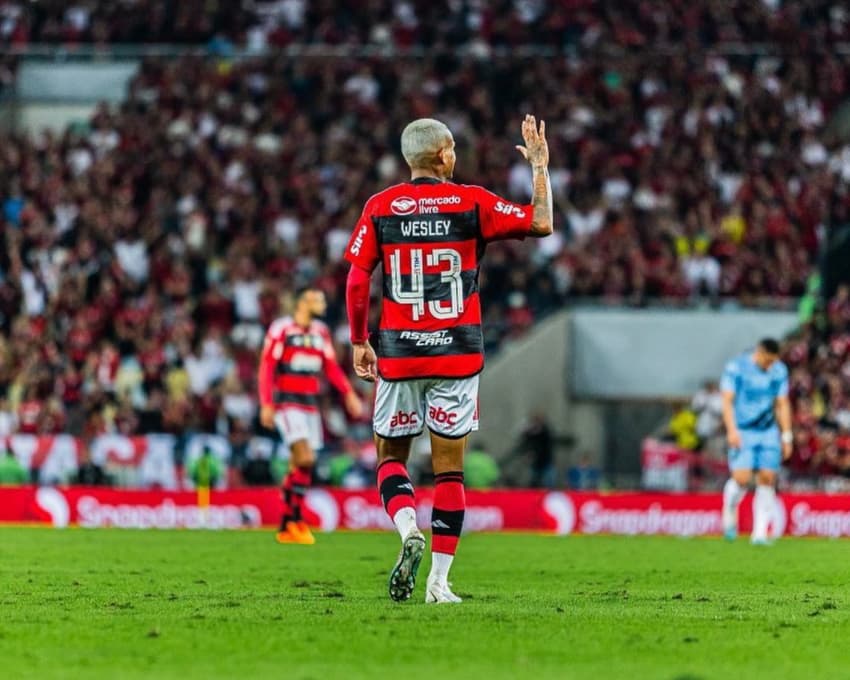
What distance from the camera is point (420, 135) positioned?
10469 mm

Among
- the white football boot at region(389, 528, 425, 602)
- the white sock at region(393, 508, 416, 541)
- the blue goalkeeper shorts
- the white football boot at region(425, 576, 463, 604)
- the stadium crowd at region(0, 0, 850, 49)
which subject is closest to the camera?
the white football boot at region(389, 528, 425, 602)

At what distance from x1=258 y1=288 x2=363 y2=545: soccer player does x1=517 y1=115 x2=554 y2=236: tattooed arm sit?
880 centimetres

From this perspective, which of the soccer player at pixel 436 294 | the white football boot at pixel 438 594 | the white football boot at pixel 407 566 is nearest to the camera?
the white football boot at pixel 407 566

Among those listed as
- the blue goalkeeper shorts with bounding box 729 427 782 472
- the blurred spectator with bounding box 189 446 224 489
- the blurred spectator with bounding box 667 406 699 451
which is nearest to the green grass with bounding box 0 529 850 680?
the blue goalkeeper shorts with bounding box 729 427 782 472

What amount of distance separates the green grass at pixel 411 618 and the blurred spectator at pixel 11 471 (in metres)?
11.6

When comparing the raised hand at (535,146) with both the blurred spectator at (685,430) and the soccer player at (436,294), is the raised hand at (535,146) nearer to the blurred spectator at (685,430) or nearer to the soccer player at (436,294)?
the soccer player at (436,294)

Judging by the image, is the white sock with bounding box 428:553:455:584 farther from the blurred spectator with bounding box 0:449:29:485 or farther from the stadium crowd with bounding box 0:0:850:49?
the stadium crowd with bounding box 0:0:850:49

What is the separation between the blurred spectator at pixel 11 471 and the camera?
27.4 metres

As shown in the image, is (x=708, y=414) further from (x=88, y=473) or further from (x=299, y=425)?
(x=299, y=425)

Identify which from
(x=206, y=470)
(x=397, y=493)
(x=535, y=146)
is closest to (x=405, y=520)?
(x=397, y=493)

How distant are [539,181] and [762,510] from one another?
439 inches

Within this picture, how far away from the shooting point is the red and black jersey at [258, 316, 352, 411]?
Answer: 19.1 metres

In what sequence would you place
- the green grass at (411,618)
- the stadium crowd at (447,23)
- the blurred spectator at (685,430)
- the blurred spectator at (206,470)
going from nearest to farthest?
the green grass at (411,618) < the blurred spectator at (206,470) < the blurred spectator at (685,430) < the stadium crowd at (447,23)

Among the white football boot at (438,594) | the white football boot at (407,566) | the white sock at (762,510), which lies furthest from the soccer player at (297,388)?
the white football boot at (407,566)
